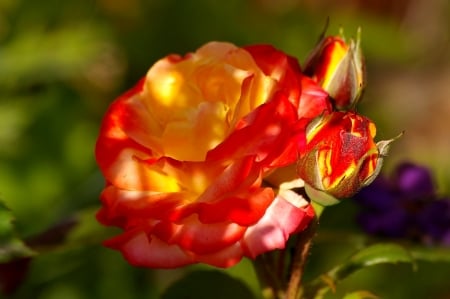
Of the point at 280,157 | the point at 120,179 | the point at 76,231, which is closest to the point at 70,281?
the point at 76,231

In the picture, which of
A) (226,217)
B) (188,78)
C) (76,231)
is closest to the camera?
(226,217)

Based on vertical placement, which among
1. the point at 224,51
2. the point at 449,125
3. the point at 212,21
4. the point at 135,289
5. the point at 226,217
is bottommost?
the point at 449,125

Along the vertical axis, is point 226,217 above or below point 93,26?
above

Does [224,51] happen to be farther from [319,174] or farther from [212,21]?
[212,21]

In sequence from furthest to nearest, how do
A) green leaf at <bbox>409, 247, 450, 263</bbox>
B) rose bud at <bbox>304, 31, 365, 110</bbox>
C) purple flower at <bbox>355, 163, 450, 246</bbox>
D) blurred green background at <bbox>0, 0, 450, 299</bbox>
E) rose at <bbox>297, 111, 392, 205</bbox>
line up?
blurred green background at <bbox>0, 0, 450, 299</bbox>
purple flower at <bbox>355, 163, 450, 246</bbox>
green leaf at <bbox>409, 247, 450, 263</bbox>
rose bud at <bbox>304, 31, 365, 110</bbox>
rose at <bbox>297, 111, 392, 205</bbox>

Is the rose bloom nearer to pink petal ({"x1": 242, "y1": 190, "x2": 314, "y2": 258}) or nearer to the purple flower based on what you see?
pink petal ({"x1": 242, "y1": 190, "x2": 314, "y2": 258})

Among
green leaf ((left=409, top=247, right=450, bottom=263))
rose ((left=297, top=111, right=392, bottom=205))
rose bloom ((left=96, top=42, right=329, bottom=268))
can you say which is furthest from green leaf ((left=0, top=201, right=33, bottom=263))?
green leaf ((left=409, top=247, right=450, bottom=263))

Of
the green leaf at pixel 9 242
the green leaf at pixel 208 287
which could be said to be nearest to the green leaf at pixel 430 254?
the green leaf at pixel 208 287
